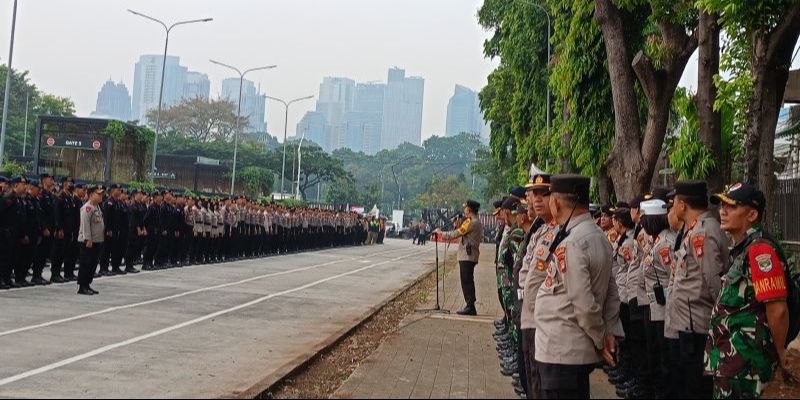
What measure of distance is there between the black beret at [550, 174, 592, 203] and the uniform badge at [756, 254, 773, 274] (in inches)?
41.2

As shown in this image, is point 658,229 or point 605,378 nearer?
point 658,229

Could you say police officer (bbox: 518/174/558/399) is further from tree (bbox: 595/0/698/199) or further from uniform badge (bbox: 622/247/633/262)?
tree (bbox: 595/0/698/199)

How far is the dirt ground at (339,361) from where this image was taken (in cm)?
852

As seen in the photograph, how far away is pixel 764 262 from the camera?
575 centimetres

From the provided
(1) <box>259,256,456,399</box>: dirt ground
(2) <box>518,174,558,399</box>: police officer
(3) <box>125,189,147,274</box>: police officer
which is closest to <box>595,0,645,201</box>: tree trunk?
(1) <box>259,256,456,399</box>: dirt ground

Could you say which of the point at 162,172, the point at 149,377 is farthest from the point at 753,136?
the point at 162,172

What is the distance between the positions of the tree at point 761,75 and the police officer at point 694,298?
391 centimetres

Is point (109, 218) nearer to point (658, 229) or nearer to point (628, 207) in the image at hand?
point (628, 207)

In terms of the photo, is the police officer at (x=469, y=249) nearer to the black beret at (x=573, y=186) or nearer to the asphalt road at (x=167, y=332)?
the asphalt road at (x=167, y=332)

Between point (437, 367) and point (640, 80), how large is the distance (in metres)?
6.86

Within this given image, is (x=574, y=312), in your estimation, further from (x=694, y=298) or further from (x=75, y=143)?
(x=75, y=143)

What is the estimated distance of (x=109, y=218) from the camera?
1995 cm

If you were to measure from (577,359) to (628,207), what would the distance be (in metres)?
4.52

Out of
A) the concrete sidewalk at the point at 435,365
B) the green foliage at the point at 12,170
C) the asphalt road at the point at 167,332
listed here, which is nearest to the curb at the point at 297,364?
the asphalt road at the point at 167,332
